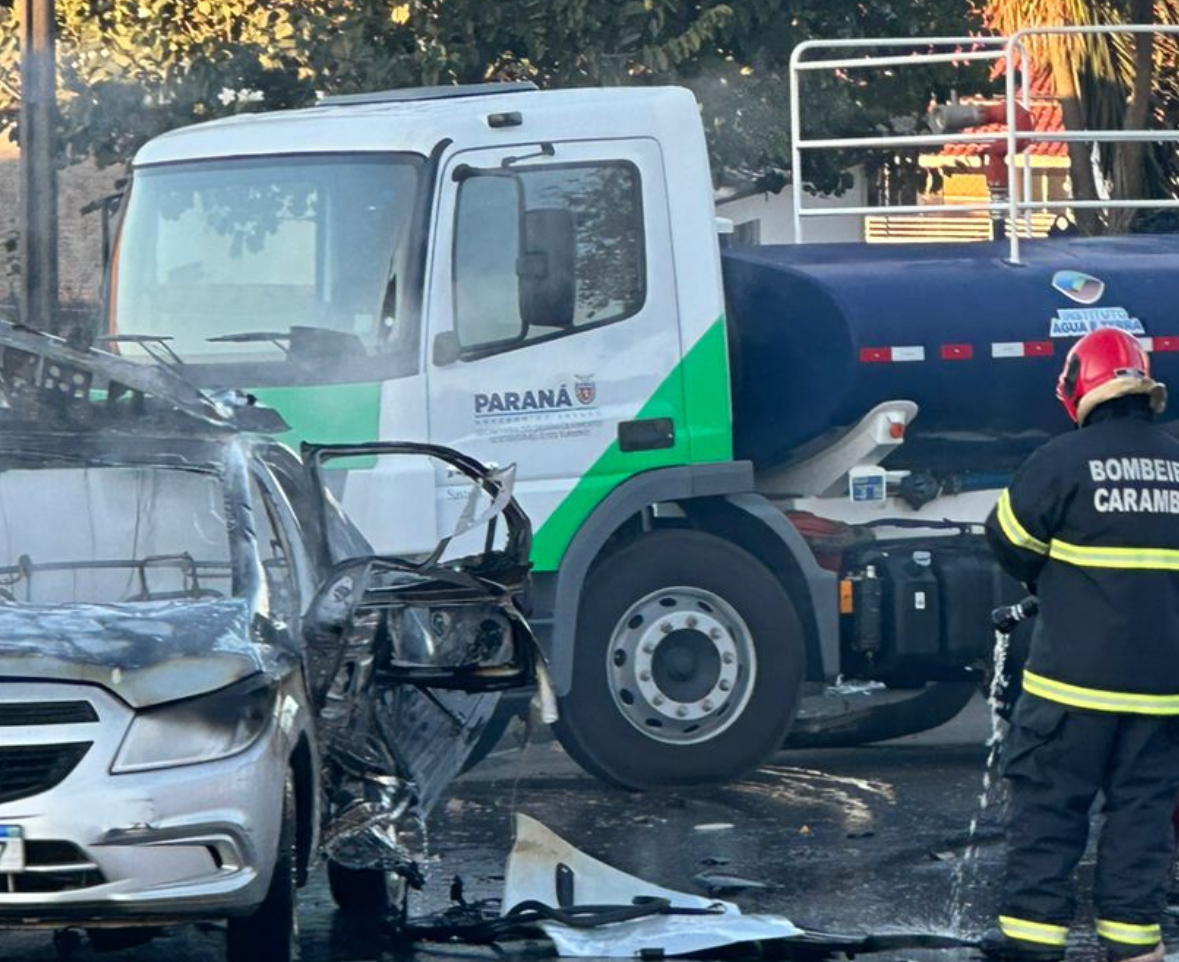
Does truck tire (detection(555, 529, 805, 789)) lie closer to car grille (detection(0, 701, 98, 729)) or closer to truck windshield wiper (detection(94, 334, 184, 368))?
truck windshield wiper (detection(94, 334, 184, 368))

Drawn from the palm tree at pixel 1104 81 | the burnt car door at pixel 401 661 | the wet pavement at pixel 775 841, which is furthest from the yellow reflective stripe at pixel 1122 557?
the palm tree at pixel 1104 81

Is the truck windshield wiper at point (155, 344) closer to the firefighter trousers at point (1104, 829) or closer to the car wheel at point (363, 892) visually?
the car wheel at point (363, 892)

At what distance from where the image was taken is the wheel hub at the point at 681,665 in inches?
365

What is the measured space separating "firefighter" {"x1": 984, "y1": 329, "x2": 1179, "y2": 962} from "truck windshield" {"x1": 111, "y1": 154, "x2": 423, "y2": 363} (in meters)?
3.25

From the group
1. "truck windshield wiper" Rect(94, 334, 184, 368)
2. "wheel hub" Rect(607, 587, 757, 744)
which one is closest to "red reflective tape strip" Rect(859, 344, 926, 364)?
"wheel hub" Rect(607, 587, 757, 744)

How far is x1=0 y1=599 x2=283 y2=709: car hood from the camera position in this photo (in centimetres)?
564

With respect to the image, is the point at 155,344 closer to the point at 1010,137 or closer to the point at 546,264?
the point at 546,264

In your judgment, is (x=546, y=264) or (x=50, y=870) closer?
(x=50, y=870)

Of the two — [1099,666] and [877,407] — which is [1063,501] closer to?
[1099,666]

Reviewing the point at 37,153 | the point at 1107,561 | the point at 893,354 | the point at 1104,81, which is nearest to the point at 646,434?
the point at 893,354

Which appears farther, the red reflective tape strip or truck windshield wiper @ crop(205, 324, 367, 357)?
the red reflective tape strip

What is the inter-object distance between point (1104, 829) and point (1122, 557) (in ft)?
2.37

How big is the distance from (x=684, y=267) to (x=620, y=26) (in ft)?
15.5

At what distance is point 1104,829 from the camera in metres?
6.34
